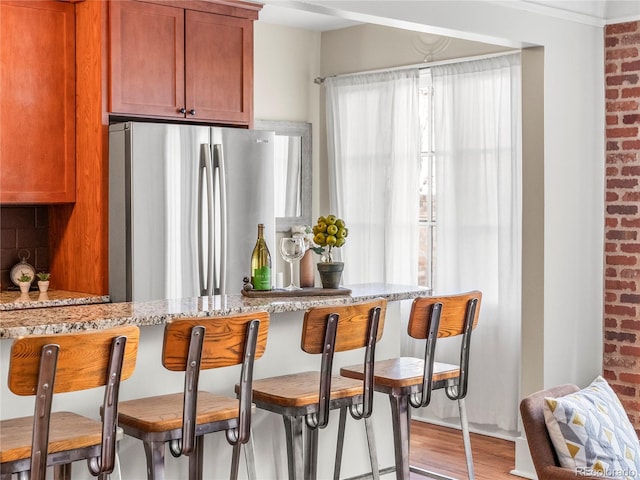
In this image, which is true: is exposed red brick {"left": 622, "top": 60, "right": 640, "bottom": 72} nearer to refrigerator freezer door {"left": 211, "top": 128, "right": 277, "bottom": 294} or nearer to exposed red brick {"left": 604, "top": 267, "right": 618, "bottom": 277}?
exposed red brick {"left": 604, "top": 267, "right": 618, "bottom": 277}

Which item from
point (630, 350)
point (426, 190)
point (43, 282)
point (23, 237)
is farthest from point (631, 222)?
point (23, 237)

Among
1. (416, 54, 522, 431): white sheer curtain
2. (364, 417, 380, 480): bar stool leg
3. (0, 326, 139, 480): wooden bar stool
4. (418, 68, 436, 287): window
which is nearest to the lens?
(0, 326, 139, 480): wooden bar stool

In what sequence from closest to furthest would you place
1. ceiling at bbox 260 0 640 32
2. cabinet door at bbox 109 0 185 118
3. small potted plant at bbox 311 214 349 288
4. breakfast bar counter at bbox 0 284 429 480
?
breakfast bar counter at bbox 0 284 429 480, small potted plant at bbox 311 214 349 288, ceiling at bbox 260 0 640 32, cabinet door at bbox 109 0 185 118

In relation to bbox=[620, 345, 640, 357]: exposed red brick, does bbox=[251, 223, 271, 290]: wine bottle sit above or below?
above

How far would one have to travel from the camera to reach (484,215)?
5.45 meters

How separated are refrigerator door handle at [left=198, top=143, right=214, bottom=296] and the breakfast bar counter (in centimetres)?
105

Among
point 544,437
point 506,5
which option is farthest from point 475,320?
point 506,5

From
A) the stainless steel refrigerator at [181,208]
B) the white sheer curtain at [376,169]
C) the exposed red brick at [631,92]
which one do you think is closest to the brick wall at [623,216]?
the exposed red brick at [631,92]

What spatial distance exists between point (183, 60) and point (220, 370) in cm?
216

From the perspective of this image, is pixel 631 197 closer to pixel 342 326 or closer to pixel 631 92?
pixel 631 92

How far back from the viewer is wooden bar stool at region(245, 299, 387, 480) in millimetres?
3078

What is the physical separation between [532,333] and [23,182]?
2811 mm

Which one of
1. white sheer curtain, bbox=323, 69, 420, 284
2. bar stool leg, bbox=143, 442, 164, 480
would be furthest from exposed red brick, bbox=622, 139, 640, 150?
bar stool leg, bbox=143, 442, 164, 480

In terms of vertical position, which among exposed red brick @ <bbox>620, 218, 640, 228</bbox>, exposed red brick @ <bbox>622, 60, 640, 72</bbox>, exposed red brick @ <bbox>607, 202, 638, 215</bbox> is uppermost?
exposed red brick @ <bbox>622, 60, 640, 72</bbox>
